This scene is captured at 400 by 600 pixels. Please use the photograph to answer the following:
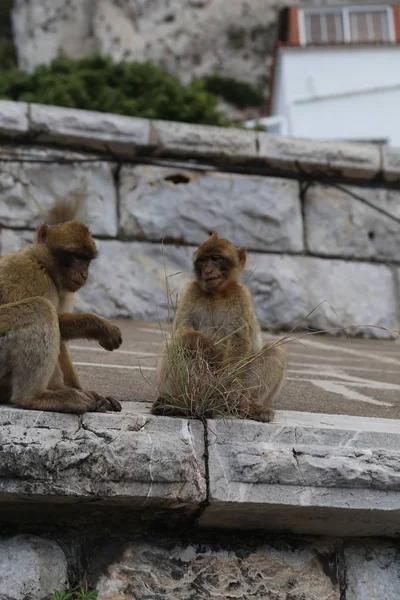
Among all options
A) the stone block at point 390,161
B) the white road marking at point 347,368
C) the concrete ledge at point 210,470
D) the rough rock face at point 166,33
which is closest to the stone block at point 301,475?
the concrete ledge at point 210,470

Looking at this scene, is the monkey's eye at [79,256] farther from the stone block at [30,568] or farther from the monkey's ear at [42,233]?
the stone block at [30,568]

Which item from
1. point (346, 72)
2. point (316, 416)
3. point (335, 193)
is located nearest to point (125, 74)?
point (346, 72)

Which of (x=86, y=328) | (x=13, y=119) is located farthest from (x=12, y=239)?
(x=86, y=328)

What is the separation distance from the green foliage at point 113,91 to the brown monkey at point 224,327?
64.7ft

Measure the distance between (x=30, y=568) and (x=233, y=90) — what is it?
39.8 m

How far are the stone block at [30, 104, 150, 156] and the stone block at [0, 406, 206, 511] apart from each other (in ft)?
19.3

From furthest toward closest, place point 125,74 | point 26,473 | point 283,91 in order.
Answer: point 283,91, point 125,74, point 26,473

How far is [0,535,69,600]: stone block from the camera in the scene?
3377 mm

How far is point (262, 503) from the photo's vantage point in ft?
11.4

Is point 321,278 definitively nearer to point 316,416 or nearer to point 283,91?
point 316,416

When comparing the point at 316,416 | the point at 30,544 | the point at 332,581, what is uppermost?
the point at 316,416

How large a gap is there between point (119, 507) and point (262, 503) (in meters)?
0.58

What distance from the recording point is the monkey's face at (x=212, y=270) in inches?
199

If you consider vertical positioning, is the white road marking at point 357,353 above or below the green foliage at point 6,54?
below
